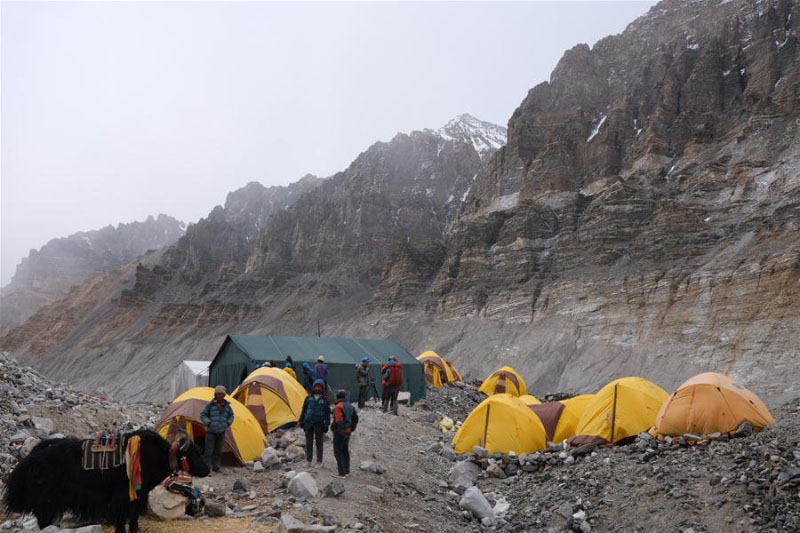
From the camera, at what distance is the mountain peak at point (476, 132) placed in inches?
4776

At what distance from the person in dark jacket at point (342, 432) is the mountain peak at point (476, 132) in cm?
→ 10803

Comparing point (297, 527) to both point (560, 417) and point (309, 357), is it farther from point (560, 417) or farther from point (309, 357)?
point (309, 357)

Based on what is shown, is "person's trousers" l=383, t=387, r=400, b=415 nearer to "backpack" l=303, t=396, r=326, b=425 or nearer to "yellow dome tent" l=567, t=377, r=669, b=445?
"yellow dome tent" l=567, t=377, r=669, b=445

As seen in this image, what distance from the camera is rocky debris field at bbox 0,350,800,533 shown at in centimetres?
830

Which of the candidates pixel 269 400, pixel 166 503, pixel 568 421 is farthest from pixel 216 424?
pixel 568 421

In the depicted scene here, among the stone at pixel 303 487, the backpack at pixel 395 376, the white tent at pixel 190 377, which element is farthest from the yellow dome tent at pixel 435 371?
the stone at pixel 303 487

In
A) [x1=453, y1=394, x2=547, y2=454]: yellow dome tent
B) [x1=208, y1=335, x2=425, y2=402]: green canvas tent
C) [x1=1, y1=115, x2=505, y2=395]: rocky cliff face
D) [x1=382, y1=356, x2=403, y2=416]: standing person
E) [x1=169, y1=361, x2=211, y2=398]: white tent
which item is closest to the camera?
[x1=453, y1=394, x2=547, y2=454]: yellow dome tent

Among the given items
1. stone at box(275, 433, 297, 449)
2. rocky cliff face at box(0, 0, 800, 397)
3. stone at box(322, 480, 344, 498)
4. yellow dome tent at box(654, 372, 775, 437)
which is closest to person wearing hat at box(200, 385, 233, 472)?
stone at box(275, 433, 297, 449)

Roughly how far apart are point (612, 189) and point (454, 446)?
49.5 meters

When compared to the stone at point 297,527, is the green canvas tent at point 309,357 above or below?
below

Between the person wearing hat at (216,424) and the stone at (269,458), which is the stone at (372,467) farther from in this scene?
the person wearing hat at (216,424)

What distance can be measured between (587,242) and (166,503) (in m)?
54.6

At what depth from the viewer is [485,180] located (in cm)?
8000

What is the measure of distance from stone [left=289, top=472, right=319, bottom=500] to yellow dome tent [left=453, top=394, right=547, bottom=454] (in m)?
5.98
